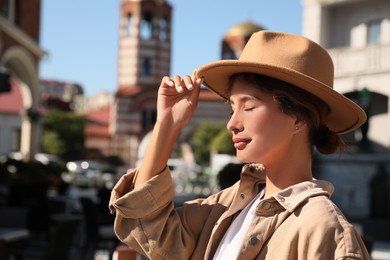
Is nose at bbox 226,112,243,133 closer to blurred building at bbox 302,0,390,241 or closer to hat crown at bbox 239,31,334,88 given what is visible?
hat crown at bbox 239,31,334,88

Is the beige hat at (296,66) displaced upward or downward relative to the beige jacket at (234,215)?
upward

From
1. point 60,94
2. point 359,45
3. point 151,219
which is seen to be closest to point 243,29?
point 359,45

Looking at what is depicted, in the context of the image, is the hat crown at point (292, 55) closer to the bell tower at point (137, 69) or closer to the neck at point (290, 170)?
the neck at point (290, 170)

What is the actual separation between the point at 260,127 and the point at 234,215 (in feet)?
0.95

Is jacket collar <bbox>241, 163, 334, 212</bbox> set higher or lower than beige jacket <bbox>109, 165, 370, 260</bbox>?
higher

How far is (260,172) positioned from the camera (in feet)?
6.07

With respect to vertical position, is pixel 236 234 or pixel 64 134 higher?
pixel 236 234

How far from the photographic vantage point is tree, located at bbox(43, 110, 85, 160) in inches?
2267

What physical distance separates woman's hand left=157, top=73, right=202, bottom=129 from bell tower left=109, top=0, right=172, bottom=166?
50220 millimetres

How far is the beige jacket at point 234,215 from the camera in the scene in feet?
4.87

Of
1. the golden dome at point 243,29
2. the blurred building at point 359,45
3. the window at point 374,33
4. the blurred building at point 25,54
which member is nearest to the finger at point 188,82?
the blurred building at point 359,45

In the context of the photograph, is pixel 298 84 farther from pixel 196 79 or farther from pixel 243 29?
pixel 243 29

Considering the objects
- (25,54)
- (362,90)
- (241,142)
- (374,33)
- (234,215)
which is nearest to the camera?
(241,142)

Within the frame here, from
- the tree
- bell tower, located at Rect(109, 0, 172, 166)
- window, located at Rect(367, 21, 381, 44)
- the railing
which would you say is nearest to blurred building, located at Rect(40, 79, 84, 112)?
the tree
